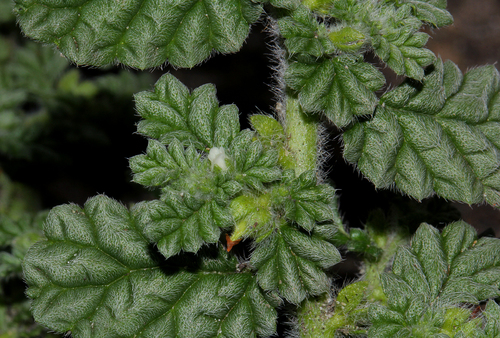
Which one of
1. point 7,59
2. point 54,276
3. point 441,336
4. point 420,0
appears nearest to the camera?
point 441,336

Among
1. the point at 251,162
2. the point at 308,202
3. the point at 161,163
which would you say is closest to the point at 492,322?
the point at 308,202

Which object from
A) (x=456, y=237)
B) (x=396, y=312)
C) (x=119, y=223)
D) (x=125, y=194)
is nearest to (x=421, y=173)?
(x=456, y=237)

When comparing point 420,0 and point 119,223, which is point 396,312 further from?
point 420,0

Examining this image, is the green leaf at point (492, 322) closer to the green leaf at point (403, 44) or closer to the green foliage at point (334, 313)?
the green foliage at point (334, 313)

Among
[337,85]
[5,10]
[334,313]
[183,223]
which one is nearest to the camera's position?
[183,223]

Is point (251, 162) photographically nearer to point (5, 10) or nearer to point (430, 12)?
point (430, 12)

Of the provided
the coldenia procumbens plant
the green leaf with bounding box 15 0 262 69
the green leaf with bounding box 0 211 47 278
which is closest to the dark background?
the green leaf with bounding box 0 211 47 278

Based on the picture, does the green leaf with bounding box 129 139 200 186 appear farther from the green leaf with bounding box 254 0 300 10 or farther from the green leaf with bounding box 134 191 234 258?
the green leaf with bounding box 254 0 300 10
